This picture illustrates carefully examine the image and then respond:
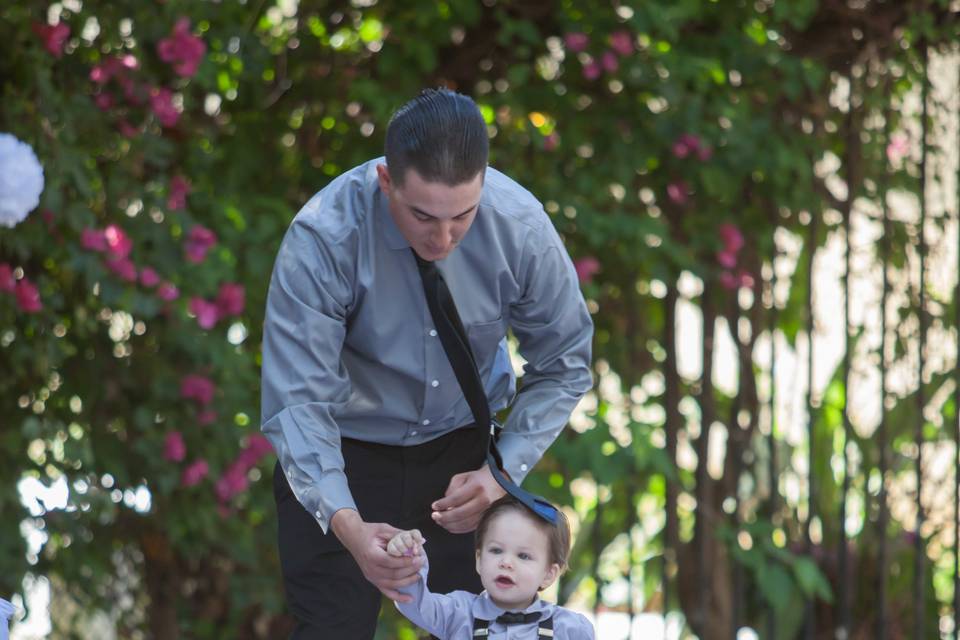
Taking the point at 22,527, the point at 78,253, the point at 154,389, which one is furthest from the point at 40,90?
the point at 22,527

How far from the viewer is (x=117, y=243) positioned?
11.8 ft

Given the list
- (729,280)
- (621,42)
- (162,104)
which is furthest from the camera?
(729,280)

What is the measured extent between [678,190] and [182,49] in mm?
1500

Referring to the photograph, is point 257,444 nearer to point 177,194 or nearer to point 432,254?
point 177,194

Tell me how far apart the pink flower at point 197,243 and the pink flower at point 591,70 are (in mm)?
1144

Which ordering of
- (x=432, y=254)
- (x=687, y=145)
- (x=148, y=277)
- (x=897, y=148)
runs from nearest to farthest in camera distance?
(x=432, y=254) < (x=148, y=277) < (x=687, y=145) < (x=897, y=148)

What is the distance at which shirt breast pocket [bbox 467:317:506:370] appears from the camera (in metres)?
2.56

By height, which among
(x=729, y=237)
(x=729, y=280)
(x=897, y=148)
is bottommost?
(x=729, y=280)

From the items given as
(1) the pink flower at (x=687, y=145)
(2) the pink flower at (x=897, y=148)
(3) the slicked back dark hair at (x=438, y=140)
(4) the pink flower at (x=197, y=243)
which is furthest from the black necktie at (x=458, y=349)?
(2) the pink flower at (x=897, y=148)

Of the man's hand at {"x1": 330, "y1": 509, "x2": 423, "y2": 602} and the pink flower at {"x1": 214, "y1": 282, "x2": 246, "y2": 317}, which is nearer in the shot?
the man's hand at {"x1": 330, "y1": 509, "x2": 423, "y2": 602}

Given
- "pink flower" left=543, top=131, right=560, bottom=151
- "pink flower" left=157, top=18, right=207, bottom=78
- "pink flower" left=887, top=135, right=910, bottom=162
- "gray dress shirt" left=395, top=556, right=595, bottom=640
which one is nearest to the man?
"gray dress shirt" left=395, top=556, right=595, bottom=640

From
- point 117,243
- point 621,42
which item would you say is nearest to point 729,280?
point 621,42

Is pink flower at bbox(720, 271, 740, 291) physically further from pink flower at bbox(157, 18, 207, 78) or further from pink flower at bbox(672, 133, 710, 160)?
pink flower at bbox(157, 18, 207, 78)

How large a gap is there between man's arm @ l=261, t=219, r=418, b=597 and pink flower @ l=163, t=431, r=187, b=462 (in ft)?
4.72
